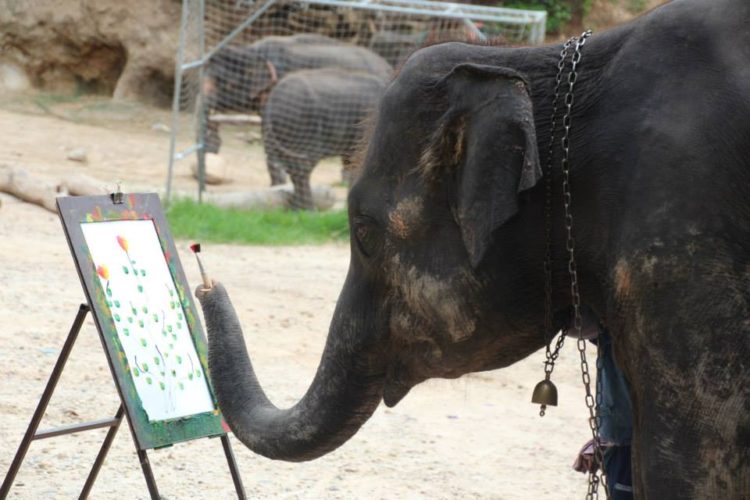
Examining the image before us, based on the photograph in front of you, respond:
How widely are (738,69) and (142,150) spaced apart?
14150 millimetres

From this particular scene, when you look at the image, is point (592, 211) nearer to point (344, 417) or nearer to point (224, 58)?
point (344, 417)

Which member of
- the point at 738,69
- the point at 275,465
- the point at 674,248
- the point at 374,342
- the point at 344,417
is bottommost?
the point at 275,465

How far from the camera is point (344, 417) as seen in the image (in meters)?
2.82

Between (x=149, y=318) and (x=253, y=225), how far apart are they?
6923 mm

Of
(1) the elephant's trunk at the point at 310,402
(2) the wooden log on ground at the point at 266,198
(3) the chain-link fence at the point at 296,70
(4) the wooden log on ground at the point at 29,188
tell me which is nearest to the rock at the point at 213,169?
(3) the chain-link fence at the point at 296,70

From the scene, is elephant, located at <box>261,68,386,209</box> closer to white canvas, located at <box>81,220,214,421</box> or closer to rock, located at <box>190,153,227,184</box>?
rock, located at <box>190,153,227,184</box>

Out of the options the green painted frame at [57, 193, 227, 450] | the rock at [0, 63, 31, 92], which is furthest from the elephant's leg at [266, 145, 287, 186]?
the green painted frame at [57, 193, 227, 450]

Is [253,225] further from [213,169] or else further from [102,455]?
[102,455]

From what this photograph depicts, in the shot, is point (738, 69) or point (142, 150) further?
point (142, 150)

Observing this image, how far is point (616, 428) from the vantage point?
11.3 feet

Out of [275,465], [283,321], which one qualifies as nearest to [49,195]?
[283,321]

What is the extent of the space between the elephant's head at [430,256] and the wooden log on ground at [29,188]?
26.5ft

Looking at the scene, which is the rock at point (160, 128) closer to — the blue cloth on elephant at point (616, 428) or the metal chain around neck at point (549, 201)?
the blue cloth on elephant at point (616, 428)

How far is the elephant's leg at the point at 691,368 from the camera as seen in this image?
83.7 inches
